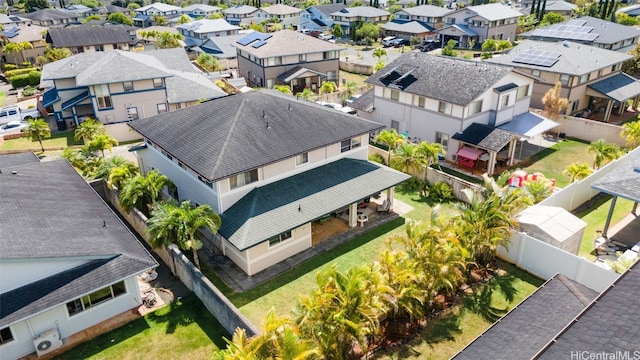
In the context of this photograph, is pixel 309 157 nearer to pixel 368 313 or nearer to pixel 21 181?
pixel 368 313

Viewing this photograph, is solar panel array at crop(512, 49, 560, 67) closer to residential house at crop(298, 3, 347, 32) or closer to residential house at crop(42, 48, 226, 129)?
residential house at crop(42, 48, 226, 129)

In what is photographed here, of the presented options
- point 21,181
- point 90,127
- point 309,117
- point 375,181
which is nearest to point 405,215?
point 375,181

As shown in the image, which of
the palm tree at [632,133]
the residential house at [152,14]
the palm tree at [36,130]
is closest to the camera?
the palm tree at [632,133]

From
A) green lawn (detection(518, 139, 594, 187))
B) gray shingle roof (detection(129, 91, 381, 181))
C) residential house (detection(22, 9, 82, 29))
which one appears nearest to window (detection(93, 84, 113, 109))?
gray shingle roof (detection(129, 91, 381, 181))

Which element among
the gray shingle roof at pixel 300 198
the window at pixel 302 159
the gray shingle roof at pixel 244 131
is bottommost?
the gray shingle roof at pixel 300 198

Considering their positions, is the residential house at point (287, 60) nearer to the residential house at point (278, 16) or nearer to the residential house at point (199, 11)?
the residential house at point (278, 16)

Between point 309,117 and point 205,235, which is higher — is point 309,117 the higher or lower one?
the higher one

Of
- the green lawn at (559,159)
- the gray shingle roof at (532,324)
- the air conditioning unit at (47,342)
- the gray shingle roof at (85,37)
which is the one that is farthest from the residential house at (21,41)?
the gray shingle roof at (532,324)
